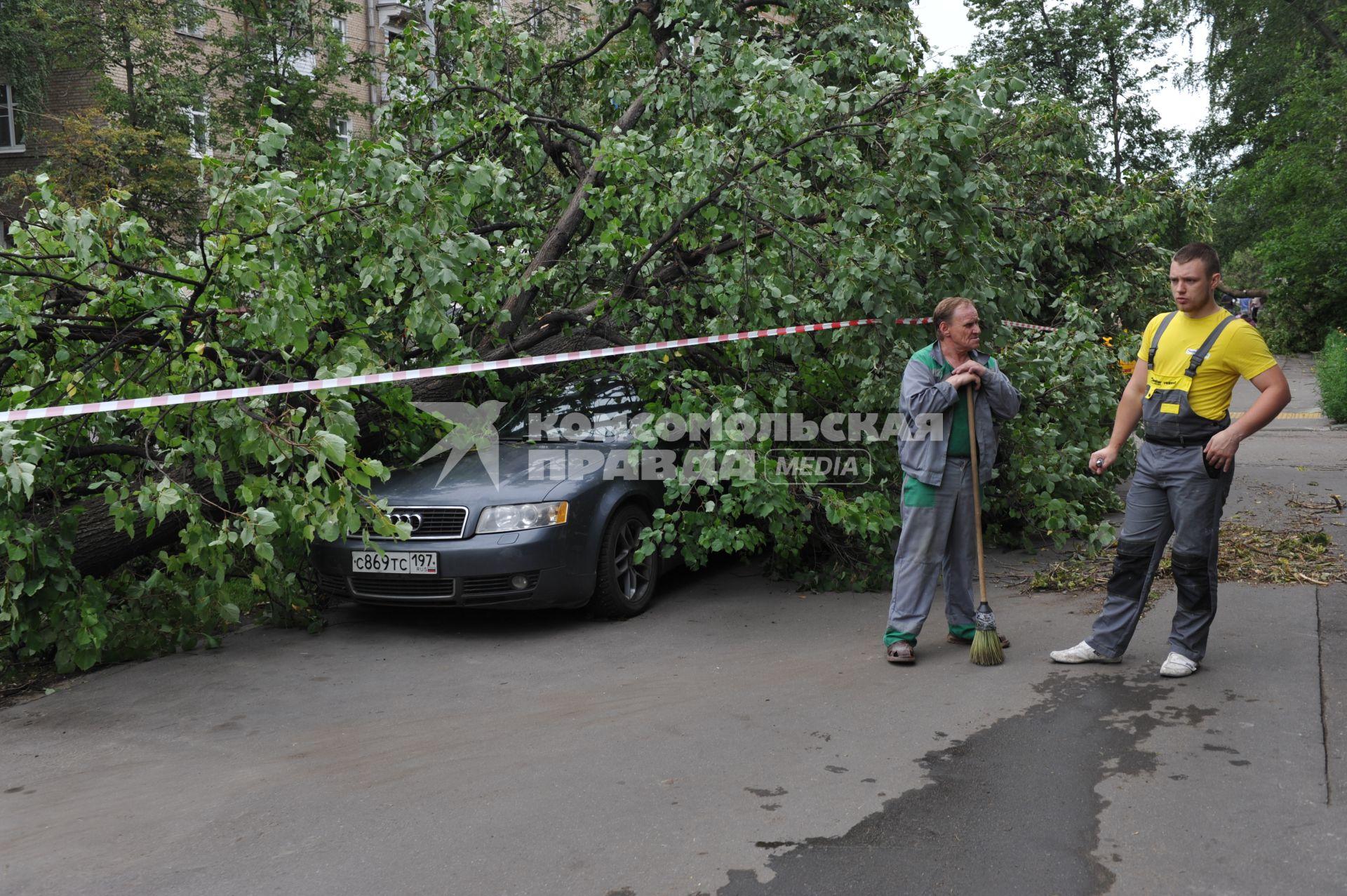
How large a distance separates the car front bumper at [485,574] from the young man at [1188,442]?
285cm

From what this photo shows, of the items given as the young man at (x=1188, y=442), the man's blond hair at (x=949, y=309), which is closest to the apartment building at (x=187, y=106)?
the man's blond hair at (x=949, y=309)

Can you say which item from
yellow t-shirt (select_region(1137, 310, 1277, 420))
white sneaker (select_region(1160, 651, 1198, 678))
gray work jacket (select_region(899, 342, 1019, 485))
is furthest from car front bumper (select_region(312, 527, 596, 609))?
yellow t-shirt (select_region(1137, 310, 1277, 420))

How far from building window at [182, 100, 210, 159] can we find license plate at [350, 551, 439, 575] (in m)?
15.8

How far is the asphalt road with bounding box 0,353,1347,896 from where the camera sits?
3467 mm

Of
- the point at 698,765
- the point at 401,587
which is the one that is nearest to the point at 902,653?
the point at 698,765

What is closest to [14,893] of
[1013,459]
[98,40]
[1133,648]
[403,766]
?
[403,766]

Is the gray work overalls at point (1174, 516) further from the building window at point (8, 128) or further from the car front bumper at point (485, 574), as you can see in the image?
the building window at point (8, 128)

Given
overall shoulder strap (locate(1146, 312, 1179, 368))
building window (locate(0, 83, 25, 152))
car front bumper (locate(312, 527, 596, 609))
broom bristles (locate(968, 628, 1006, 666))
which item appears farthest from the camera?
building window (locate(0, 83, 25, 152))

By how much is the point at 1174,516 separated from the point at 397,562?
399cm

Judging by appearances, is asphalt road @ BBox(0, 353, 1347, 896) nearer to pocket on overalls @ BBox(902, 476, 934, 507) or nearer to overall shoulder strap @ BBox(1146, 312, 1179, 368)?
pocket on overalls @ BBox(902, 476, 934, 507)

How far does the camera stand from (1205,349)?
4.89m

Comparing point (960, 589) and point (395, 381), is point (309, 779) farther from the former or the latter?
point (960, 589)

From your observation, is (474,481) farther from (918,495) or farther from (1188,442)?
(1188,442)

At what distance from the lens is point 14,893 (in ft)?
11.6
